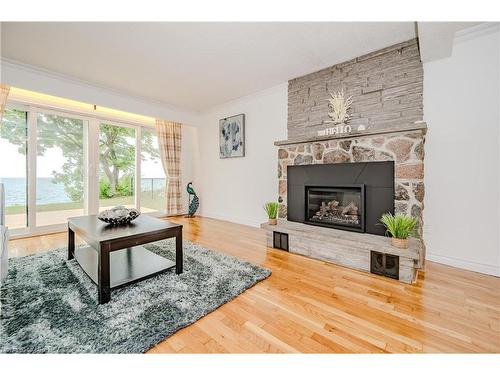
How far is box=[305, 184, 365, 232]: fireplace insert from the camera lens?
8.32ft

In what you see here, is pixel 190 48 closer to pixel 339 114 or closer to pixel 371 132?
pixel 339 114

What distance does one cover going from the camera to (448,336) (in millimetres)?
1287

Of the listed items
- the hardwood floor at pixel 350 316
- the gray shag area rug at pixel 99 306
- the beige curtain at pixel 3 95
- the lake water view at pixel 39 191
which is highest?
the beige curtain at pixel 3 95

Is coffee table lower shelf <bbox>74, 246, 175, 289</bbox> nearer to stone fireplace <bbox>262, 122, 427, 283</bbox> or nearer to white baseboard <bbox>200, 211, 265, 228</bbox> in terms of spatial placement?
stone fireplace <bbox>262, 122, 427, 283</bbox>

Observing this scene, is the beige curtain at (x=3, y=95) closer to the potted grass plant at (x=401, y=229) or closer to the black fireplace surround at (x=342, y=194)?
the black fireplace surround at (x=342, y=194)

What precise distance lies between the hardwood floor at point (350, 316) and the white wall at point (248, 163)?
6.22ft

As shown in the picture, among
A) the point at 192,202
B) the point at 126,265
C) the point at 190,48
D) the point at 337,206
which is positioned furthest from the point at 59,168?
the point at 337,206

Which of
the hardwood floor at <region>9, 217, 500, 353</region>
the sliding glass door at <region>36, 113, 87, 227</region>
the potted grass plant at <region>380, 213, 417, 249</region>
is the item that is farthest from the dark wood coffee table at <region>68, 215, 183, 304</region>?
the potted grass plant at <region>380, 213, 417, 249</region>

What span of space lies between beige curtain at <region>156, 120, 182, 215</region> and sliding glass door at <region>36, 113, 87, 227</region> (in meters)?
1.39

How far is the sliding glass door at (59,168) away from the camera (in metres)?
3.50

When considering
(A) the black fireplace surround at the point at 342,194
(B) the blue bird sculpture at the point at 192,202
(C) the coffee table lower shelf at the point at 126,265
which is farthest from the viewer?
(B) the blue bird sculpture at the point at 192,202

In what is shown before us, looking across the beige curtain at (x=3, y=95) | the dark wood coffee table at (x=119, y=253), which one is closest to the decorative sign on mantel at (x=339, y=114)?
the dark wood coffee table at (x=119, y=253)
